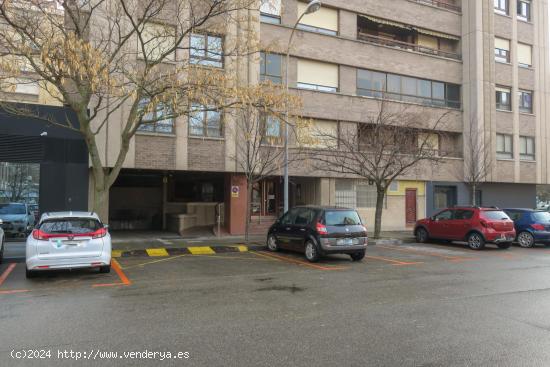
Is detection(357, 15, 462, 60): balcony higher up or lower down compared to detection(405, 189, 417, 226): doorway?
higher up

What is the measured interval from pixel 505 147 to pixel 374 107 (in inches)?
383

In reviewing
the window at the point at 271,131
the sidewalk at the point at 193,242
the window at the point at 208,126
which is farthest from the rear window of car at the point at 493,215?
the window at the point at 208,126

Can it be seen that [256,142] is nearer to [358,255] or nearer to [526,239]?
[358,255]

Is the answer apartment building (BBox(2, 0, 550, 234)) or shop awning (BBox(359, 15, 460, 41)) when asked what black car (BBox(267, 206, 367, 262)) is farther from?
shop awning (BBox(359, 15, 460, 41))

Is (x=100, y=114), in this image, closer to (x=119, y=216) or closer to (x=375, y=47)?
(x=119, y=216)

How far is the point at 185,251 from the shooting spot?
14594mm

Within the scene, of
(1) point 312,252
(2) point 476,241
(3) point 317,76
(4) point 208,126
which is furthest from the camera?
(3) point 317,76

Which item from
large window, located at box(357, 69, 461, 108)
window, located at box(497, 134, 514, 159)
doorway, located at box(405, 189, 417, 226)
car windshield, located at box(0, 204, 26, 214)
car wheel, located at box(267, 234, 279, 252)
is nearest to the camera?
car wheel, located at box(267, 234, 279, 252)

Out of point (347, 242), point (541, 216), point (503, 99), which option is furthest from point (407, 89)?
point (347, 242)

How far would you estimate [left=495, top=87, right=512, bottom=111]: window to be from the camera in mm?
27084

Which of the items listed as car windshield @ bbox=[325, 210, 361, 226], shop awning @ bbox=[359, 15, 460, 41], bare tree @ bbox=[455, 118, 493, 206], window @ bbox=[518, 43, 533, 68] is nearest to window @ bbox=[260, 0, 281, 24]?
shop awning @ bbox=[359, 15, 460, 41]

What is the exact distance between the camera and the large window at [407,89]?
928 inches

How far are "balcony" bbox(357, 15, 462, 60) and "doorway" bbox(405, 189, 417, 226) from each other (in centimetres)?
833

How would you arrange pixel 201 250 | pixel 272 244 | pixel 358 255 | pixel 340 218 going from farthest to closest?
pixel 272 244, pixel 201 250, pixel 358 255, pixel 340 218
